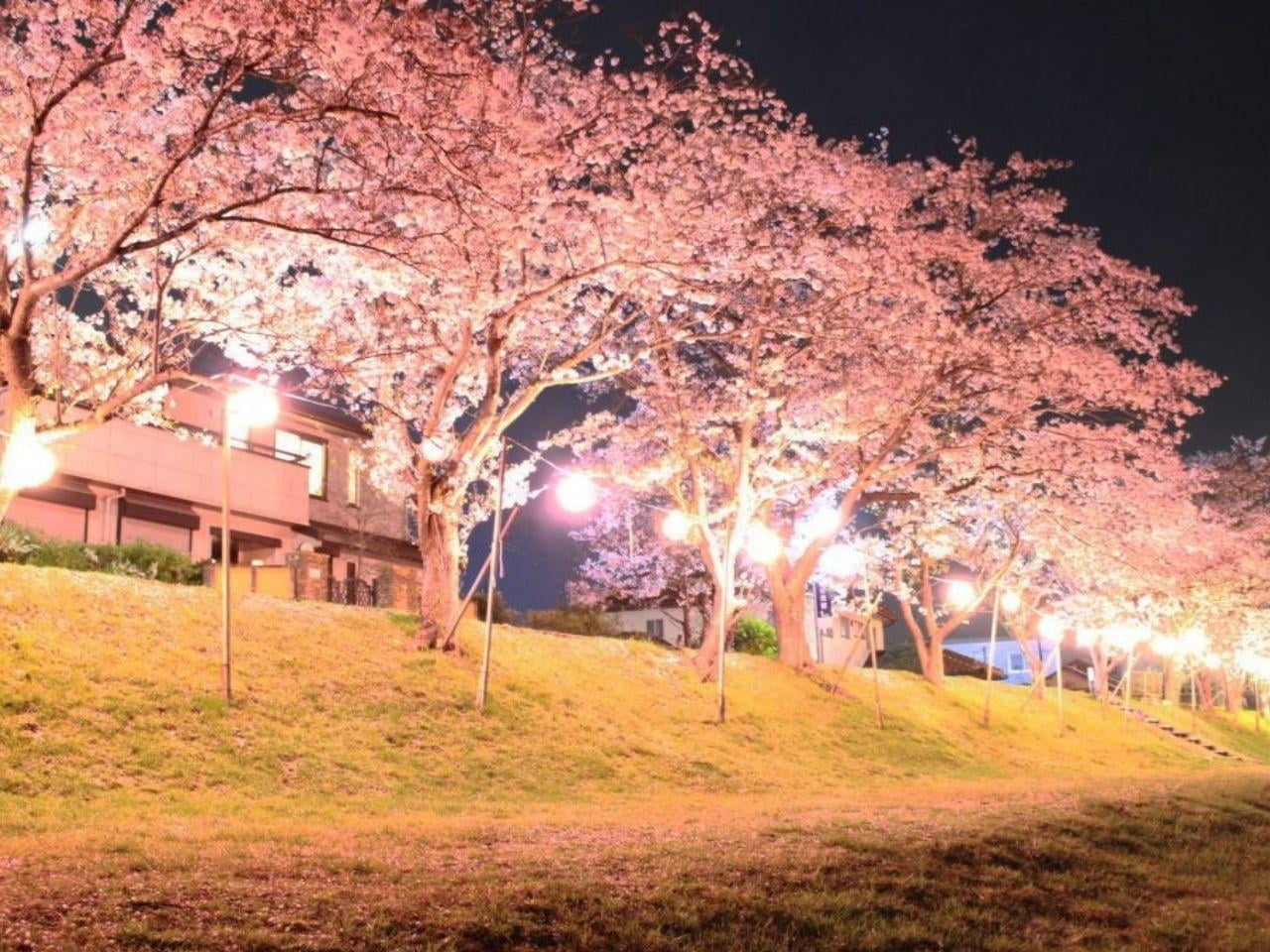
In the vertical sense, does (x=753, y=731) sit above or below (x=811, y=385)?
below

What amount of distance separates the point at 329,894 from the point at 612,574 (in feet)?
147

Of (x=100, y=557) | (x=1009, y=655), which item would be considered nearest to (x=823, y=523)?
(x=100, y=557)

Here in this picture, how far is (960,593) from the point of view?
39.0m

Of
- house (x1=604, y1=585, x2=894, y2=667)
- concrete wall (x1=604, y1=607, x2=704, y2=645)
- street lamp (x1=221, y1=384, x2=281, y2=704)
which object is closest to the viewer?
street lamp (x1=221, y1=384, x2=281, y2=704)

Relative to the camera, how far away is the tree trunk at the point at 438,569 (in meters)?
21.8

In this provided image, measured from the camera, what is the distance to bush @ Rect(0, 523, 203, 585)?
888 inches

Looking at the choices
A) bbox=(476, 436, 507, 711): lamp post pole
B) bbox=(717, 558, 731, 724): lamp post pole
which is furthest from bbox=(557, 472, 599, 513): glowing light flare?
bbox=(717, 558, 731, 724): lamp post pole

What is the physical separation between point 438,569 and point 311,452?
54.7ft

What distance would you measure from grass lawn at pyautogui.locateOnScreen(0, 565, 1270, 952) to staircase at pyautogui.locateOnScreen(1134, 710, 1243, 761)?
59.3 feet

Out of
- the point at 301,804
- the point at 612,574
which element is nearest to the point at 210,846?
the point at 301,804

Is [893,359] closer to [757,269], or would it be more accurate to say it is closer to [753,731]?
[757,269]

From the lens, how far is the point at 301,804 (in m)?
14.6

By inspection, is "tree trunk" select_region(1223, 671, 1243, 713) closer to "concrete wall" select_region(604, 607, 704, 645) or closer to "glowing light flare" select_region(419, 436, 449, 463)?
"concrete wall" select_region(604, 607, 704, 645)

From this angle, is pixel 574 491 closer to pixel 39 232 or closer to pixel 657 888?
pixel 39 232
